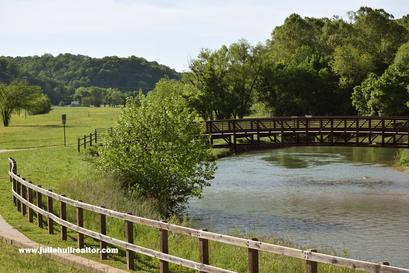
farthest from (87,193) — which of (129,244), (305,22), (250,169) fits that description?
(305,22)

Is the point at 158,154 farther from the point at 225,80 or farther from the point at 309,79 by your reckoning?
the point at 309,79

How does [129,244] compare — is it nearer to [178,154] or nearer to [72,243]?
[72,243]

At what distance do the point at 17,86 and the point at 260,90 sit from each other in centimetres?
3975

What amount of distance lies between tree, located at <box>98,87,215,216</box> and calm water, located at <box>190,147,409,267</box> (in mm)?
1957

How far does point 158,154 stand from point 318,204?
36.0 ft

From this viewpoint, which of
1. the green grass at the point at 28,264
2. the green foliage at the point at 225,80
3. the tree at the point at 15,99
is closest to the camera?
the green grass at the point at 28,264

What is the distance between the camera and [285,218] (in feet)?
106

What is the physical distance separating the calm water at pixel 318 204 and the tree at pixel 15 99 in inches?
2044

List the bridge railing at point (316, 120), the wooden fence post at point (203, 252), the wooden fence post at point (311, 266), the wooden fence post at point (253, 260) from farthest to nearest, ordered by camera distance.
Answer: the bridge railing at point (316, 120)
the wooden fence post at point (203, 252)
the wooden fence post at point (253, 260)
the wooden fence post at point (311, 266)

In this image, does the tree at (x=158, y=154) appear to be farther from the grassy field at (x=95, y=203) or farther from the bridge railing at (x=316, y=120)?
the bridge railing at (x=316, y=120)

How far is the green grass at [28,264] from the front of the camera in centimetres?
1220

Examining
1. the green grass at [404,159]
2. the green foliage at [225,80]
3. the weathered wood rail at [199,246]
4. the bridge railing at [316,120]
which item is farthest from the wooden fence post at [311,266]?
the green foliage at [225,80]

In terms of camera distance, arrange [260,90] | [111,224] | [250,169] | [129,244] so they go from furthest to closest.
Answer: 1. [260,90]
2. [250,169]
3. [111,224]
4. [129,244]

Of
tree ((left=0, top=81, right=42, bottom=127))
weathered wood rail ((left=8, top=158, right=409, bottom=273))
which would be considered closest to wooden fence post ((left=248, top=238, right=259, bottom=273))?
weathered wood rail ((left=8, top=158, right=409, bottom=273))
